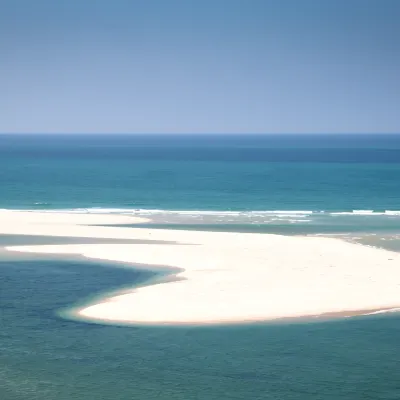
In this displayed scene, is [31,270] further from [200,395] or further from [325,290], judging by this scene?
[200,395]

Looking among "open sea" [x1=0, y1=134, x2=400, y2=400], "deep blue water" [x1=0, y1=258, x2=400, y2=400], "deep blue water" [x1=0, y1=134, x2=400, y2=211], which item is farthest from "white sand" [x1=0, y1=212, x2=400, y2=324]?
"deep blue water" [x1=0, y1=134, x2=400, y2=211]

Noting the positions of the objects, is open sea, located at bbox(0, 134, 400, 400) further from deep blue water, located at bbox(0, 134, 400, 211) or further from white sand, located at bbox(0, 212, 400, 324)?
deep blue water, located at bbox(0, 134, 400, 211)

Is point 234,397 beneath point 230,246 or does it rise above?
beneath

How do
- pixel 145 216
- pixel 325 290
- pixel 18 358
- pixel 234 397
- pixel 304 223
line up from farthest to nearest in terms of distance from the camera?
pixel 145 216 < pixel 304 223 < pixel 325 290 < pixel 18 358 < pixel 234 397

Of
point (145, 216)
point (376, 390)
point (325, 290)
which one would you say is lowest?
point (376, 390)

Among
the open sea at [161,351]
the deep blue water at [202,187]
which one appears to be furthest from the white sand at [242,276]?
the deep blue water at [202,187]

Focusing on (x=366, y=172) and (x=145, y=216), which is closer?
(x=145, y=216)

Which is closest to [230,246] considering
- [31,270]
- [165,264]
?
[165,264]

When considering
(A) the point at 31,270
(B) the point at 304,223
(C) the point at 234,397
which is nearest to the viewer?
(C) the point at 234,397
